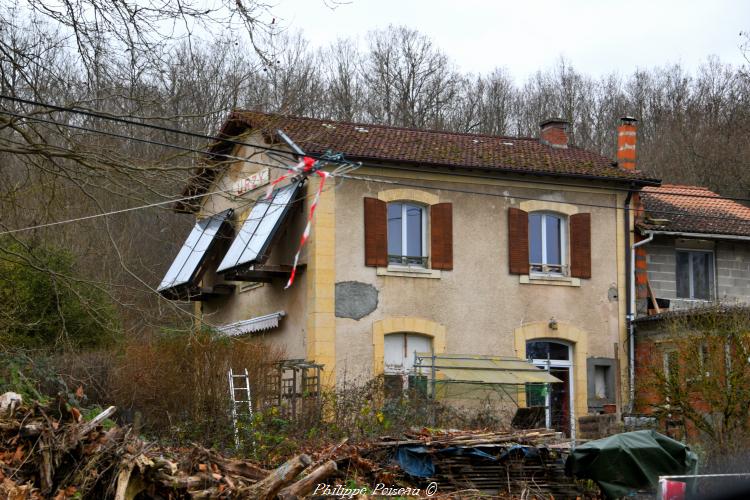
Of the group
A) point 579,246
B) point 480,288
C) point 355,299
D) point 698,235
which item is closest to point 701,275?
point 698,235

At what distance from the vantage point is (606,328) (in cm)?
2680

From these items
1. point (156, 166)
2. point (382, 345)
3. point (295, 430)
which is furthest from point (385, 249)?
point (156, 166)

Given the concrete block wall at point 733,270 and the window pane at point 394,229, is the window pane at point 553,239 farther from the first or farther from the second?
the concrete block wall at point 733,270

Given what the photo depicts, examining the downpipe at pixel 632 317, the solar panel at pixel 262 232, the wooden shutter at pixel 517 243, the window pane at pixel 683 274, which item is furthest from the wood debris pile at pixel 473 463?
the window pane at pixel 683 274

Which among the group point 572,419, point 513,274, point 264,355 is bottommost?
point 572,419

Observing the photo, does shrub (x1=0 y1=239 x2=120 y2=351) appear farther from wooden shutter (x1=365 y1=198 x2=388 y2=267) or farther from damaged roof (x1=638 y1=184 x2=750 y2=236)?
damaged roof (x1=638 y1=184 x2=750 y2=236)

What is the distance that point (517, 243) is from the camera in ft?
85.7

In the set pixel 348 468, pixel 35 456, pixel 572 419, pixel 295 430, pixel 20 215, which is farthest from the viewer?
pixel 572 419

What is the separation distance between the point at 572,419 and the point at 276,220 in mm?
8004

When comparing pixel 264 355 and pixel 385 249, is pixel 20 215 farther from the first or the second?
pixel 385 249

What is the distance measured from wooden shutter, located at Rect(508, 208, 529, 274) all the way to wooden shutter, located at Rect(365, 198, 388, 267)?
3096mm

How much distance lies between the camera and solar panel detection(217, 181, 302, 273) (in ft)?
77.5

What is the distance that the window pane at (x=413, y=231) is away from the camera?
1002 inches

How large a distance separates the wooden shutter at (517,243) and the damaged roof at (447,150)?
1.05m
